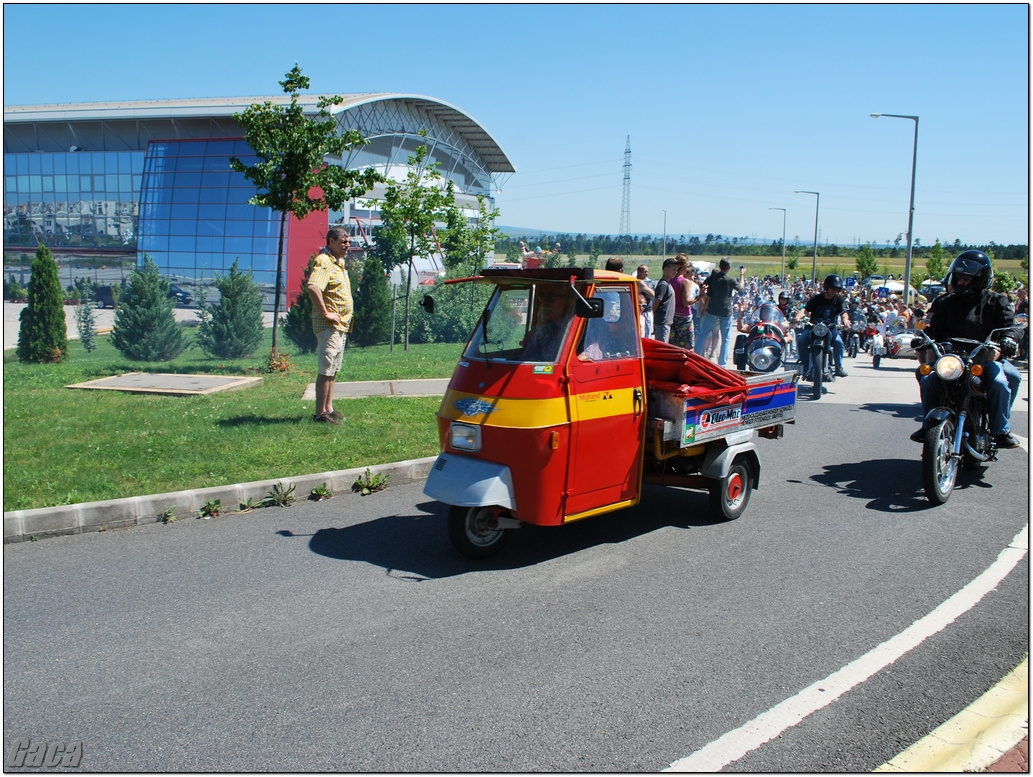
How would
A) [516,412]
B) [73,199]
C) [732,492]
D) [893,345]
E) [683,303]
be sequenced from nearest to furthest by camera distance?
1. [516,412]
2. [732,492]
3. [683,303]
4. [893,345]
5. [73,199]

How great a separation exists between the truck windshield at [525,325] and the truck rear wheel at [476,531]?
3.64 ft

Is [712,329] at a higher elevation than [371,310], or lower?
lower

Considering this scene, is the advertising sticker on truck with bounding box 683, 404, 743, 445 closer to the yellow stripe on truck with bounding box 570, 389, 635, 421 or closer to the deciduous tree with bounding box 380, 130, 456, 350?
the yellow stripe on truck with bounding box 570, 389, 635, 421

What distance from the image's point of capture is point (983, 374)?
800cm

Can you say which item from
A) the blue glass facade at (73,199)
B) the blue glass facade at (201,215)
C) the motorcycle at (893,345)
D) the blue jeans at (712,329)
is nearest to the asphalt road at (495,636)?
the blue jeans at (712,329)

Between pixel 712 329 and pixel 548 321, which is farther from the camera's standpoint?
pixel 712 329

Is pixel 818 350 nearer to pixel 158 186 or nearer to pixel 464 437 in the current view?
pixel 464 437

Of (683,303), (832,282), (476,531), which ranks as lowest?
(476,531)

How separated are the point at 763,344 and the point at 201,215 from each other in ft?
168

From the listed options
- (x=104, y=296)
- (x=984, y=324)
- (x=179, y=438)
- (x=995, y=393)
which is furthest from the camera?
(x=104, y=296)

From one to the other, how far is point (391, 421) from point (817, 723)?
23.1ft

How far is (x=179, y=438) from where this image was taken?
890 centimetres

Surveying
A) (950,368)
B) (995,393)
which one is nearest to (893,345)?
(995,393)

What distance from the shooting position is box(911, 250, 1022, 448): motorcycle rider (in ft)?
26.2
